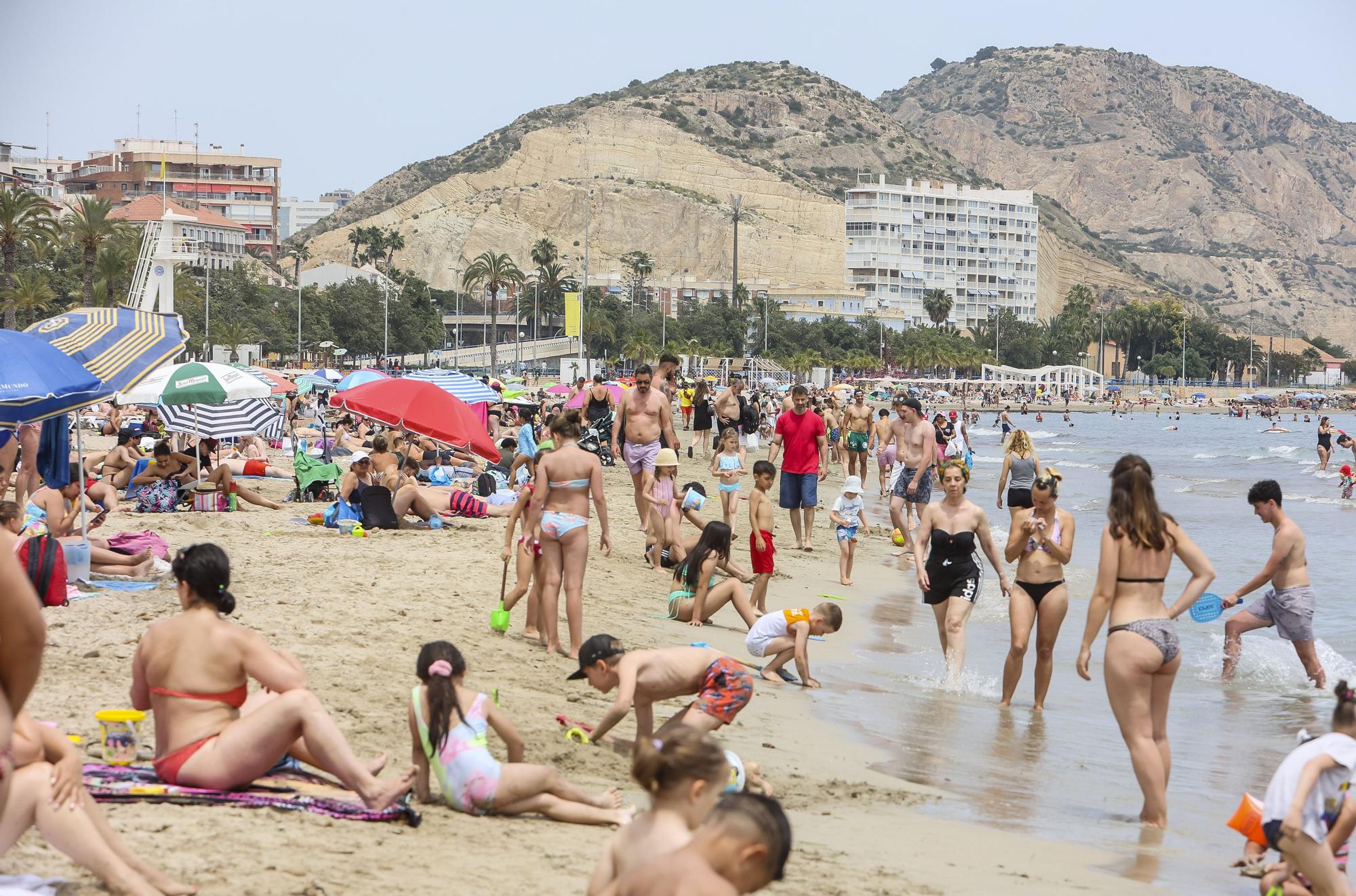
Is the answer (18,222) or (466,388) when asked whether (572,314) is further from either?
(466,388)

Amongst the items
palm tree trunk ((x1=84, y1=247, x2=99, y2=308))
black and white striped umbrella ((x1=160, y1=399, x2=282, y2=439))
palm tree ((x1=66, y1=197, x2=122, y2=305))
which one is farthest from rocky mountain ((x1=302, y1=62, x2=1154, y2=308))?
black and white striped umbrella ((x1=160, y1=399, x2=282, y2=439))

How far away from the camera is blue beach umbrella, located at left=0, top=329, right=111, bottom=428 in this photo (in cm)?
782

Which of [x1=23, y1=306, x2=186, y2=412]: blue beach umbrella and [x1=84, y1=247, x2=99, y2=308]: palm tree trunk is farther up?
[x1=84, y1=247, x2=99, y2=308]: palm tree trunk

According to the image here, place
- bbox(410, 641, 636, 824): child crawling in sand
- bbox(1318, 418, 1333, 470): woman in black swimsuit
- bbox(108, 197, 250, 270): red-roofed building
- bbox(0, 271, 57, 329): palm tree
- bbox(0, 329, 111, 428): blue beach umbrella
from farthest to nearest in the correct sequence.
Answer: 1. bbox(108, 197, 250, 270): red-roofed building
2. bbox(0, 271, 57, 329): palm tree
3. bbox(1318, 418, 1333, 470): woman in black swimsuit
4. bbox(0, 329, 111, 428): blue beach umbrella
5. bbox(410, 641, 636, 824): child crawling in sand

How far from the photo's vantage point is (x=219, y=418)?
16531 mm

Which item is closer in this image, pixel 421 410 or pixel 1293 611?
pixel 1293 611

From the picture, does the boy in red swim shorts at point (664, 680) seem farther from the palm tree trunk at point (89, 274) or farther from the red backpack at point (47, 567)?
the palm tree trunk at point (89, 274)

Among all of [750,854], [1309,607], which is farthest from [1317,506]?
[750,854]

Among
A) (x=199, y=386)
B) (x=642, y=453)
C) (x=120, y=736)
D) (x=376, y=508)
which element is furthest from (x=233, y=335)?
(x=120, y=736)

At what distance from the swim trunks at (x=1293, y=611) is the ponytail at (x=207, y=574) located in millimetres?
6238

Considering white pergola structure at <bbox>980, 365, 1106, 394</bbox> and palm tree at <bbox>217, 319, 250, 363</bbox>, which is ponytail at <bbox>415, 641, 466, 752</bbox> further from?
white pergola structure at <bbox>980, 365, 1106, 394</bbox>

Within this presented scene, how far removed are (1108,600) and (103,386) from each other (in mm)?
6186

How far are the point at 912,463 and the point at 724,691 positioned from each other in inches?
302

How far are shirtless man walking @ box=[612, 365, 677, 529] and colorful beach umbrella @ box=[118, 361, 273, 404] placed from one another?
5.66 m
